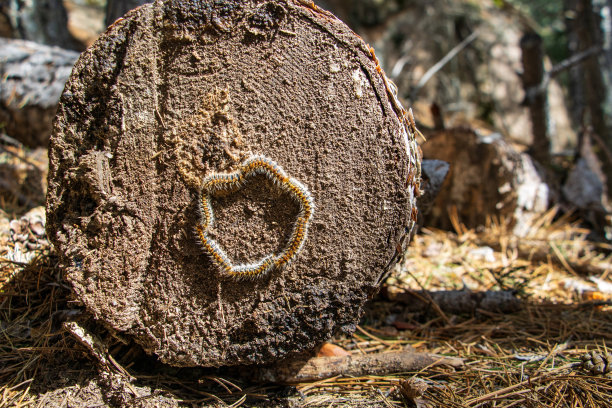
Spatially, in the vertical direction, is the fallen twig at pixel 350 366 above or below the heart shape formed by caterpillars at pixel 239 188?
below

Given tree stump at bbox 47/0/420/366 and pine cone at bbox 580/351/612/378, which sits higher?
tree stump at bbox 47/0/420/366

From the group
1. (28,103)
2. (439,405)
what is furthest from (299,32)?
(28,103)

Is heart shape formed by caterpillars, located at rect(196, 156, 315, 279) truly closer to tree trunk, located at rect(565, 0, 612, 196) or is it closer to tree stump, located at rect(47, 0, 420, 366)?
tree stump, located at rect(47, 0, 420, 366)

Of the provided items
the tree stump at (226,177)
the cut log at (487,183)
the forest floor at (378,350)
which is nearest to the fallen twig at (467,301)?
the forest floor at (378,350)

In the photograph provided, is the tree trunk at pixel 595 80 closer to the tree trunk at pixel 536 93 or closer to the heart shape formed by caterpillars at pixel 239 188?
the tree trunk at pixel 536 93

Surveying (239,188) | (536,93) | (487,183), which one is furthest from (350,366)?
(536,93)

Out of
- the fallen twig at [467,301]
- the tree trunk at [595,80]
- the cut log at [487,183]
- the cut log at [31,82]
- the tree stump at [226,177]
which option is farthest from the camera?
the tree trunk at [595,80]

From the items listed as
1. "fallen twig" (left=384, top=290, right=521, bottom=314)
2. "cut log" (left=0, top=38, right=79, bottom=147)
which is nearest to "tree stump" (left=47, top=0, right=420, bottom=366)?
"fallen twig" (left=384, top=290, right=521, bottom=314)

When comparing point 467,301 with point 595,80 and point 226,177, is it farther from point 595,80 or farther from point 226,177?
point 595,80
